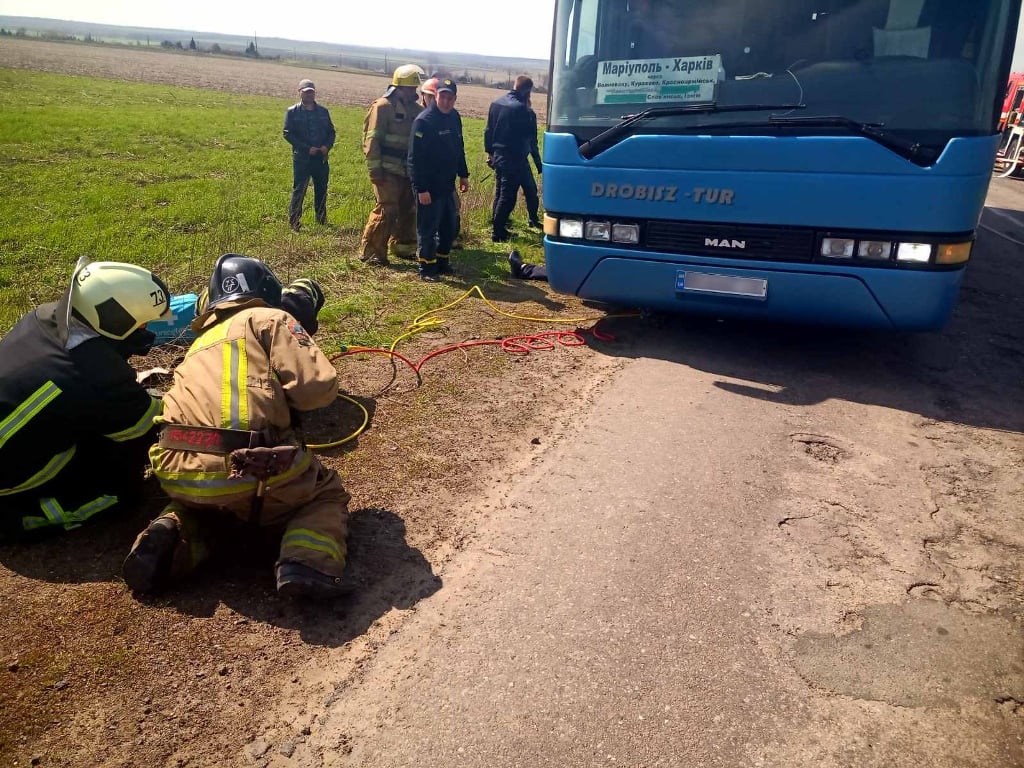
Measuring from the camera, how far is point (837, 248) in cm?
493

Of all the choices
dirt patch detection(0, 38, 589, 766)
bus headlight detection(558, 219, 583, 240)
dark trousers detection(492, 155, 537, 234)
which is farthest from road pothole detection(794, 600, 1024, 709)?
dark trousers detection(492, 155, 537, 234)

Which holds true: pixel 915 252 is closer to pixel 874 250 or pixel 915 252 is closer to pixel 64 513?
pixel 874 250

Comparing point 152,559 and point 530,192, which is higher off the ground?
point 530,192

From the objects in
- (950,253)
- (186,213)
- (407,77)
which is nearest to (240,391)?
(950,253)

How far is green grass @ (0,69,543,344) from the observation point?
293 inches

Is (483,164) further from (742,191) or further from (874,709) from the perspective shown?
(874,709)

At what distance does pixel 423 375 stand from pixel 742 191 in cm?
260

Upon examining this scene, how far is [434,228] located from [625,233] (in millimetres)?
2977

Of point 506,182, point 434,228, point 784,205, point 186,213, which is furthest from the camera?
point 186,213

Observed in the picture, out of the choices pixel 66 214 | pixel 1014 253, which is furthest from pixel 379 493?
pixel 1014 253

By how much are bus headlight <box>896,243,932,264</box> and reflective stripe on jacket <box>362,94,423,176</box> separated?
17.3ft

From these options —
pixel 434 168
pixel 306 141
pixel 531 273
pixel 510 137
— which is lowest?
pixel 531 273

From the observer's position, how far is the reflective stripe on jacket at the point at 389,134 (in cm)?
820

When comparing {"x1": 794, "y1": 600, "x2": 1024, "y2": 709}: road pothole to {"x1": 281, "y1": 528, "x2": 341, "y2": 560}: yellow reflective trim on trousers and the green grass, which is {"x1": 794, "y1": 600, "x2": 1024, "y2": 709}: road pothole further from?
the green grass
